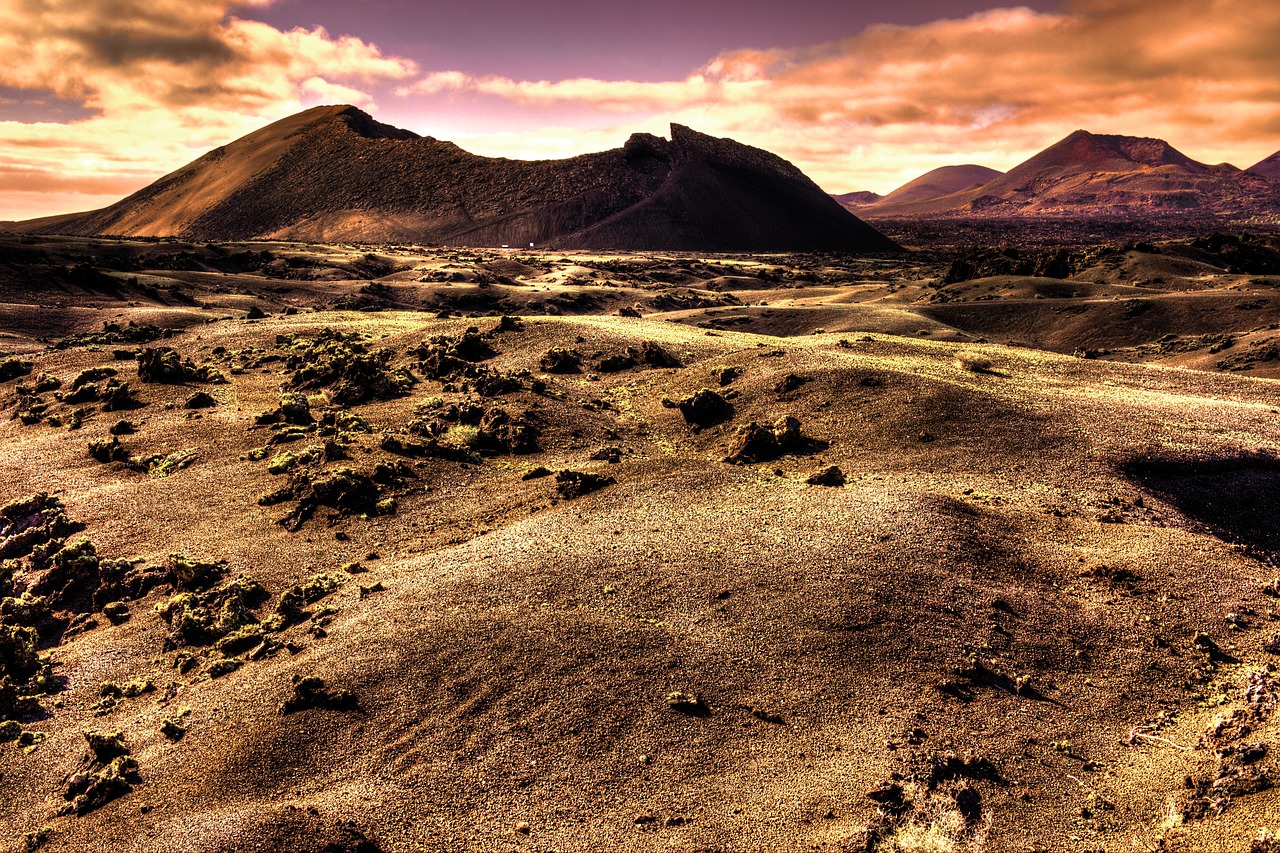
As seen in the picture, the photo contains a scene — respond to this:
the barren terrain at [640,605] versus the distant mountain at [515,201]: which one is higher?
the distant mountain at [515,201]

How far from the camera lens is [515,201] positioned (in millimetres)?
164750

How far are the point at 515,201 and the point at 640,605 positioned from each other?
164298 millimetres

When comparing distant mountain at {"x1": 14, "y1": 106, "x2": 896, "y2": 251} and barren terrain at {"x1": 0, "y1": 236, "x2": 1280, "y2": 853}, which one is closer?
barren terrain at {"x1": 0, "y1": 236, "x2": 1280, "y2": 853}

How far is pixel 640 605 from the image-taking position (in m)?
13.8

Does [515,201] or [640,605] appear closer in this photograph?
[640,605]

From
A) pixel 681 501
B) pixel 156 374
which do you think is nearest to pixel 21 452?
pixel 156 374

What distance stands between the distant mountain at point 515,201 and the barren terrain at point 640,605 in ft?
434

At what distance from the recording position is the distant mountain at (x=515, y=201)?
6166 inches

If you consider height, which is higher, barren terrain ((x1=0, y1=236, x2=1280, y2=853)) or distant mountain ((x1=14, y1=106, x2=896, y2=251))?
distant mountain ((x1=14, y1=106, x2=896, y2=251))

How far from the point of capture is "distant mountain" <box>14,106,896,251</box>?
157 meters

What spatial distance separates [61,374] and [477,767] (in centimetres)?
3211

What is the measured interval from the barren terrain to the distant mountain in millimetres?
132206

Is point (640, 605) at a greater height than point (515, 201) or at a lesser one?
lesser

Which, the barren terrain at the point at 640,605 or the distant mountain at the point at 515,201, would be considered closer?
the barren terrain at the point at 640,605
